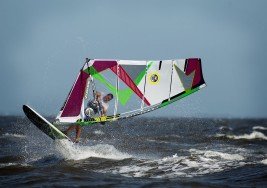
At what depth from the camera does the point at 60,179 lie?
13.6 meters

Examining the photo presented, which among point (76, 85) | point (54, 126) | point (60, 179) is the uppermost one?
point (76, 85)

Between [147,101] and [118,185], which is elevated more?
[147,101]

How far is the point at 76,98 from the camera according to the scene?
677 inches

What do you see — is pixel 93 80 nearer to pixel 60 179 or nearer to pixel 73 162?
pixel 73 162

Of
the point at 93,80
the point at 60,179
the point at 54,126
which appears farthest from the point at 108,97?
the point at 60,179

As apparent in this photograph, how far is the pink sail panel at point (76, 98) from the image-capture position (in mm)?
17094

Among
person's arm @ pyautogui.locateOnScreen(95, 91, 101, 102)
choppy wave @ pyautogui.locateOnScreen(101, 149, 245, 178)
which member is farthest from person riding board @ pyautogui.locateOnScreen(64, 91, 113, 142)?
choppy wave @ pyautogui.locateOnScreen(101, 149, 245, 178)

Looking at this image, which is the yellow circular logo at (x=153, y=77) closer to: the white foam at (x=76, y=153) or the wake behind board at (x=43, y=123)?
the white foam at (x=76, y=153)

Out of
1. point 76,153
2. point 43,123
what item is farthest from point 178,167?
point 43,123

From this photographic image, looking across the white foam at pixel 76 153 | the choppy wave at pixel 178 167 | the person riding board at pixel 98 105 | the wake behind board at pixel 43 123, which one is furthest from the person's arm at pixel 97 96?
the choppy wave at pixel 178 167

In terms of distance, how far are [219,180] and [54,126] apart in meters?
6.12

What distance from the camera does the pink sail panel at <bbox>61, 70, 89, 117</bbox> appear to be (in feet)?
56.1

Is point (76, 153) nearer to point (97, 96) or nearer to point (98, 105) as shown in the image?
point (98, 105)

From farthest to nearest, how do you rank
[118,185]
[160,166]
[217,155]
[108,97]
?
[217,155] < [108,97] < [160,166] < [118,185]
